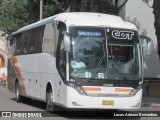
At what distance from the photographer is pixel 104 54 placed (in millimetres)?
16188

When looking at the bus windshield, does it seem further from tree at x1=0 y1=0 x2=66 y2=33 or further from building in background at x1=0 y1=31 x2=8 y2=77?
building in background at x1=0 y1=31 x2=8 y2=77

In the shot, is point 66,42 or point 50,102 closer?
point 66,42

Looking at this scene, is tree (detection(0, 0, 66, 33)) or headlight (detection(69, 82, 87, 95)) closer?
headlight (detection(69, 82, 87, 95))

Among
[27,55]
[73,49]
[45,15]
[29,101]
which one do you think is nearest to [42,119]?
[73,49]

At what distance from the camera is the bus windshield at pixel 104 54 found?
52.5ft

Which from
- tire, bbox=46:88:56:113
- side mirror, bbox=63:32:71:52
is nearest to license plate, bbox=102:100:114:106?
side mirror, bbox=63:32:71:52

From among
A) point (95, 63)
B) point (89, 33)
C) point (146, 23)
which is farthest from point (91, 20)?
point (146, 23)

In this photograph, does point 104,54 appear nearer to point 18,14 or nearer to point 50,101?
point 50,101

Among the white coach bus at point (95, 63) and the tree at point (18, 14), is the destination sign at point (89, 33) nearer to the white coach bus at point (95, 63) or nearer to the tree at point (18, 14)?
the white coach bus at point (95, 63)

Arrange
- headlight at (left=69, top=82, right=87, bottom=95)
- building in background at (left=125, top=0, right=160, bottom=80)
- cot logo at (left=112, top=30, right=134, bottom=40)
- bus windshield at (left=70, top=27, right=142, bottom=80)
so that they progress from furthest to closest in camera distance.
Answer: building in background at (left=125, top=0, right=160, bottom=80), cot logo at (left=112, top=30, right=134, bottom=40), bus windshield at (left=70, top=27, right=142, bottom=80), headlight at (left=69, top=82, right=87, bottom=95)

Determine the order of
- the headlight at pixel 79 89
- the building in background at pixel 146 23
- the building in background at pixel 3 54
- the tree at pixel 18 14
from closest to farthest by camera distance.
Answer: the headlight at pixel 79 89, the building in background at pixel 146 23, the tree at pixel 18 14, the building in background at pixel 3 54

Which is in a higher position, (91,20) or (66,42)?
(91,20)

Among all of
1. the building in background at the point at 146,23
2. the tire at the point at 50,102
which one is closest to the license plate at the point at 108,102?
the tire at the point at 50,102

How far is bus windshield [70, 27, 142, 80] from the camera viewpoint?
16.0 m
